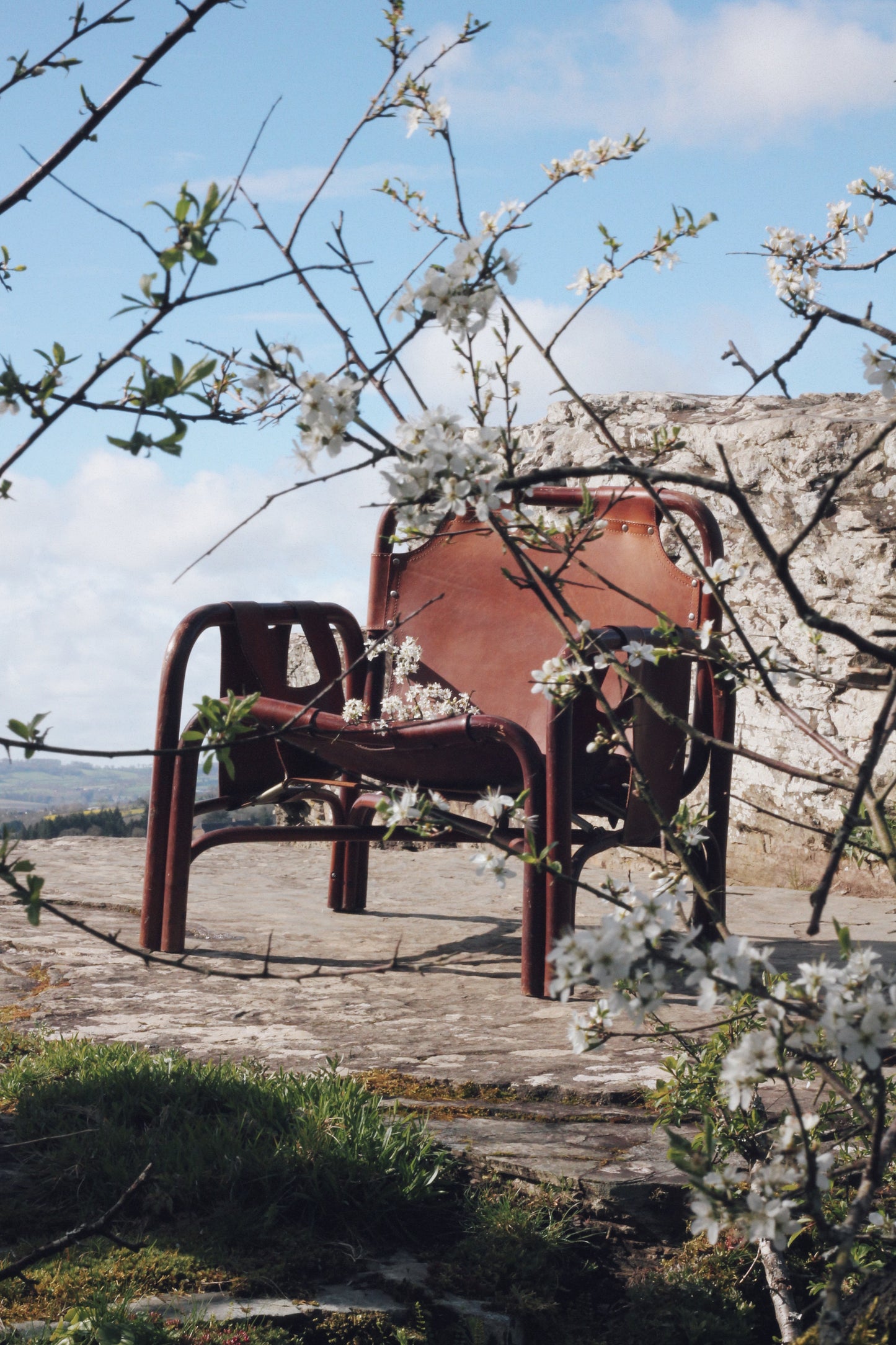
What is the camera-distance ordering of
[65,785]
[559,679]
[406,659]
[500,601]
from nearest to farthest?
1. [559,679]
2. [406,659]
3. [500,601]
4. [65,785]

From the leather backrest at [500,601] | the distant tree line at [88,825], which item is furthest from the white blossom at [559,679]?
the distant tree line at [88,825]

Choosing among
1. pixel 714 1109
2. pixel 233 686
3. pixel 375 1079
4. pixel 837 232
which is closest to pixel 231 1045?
pixel 375 1079

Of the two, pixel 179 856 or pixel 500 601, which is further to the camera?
pixel 500 601

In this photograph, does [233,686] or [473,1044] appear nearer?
[473,1044]

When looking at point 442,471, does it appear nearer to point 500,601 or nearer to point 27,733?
point 27,733

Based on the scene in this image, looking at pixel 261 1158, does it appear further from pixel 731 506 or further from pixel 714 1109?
pixel 731 506

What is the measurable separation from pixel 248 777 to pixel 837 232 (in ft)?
7.90

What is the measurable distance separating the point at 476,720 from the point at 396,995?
0.73 meters

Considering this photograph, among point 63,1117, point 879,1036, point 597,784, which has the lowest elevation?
point 63,1117

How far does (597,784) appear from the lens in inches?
137

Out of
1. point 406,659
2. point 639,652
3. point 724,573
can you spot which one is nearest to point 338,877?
point 406,659

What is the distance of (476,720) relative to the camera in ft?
10.0

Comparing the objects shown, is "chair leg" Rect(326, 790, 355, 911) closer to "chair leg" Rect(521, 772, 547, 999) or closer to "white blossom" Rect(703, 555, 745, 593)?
"chair leg" Rect(521, 772, 547, 999)

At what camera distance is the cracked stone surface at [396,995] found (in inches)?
85.5
